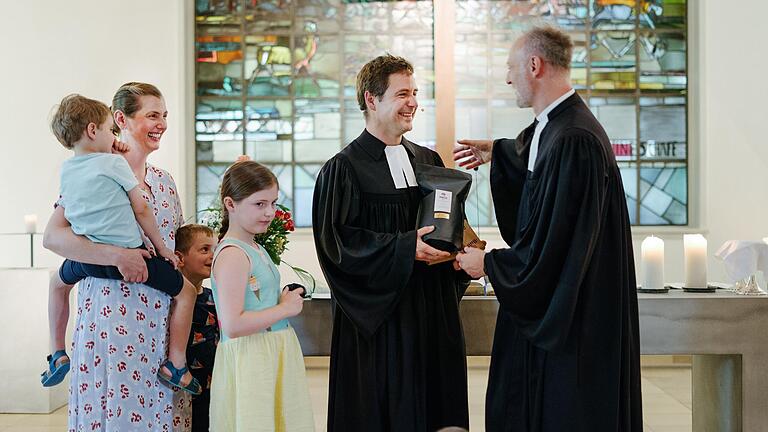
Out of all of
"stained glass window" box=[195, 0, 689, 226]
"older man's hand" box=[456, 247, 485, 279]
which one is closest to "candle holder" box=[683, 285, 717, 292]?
"older man's hand" box=[456, 247, 485, 279]

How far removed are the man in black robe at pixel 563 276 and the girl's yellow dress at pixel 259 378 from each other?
63 cm

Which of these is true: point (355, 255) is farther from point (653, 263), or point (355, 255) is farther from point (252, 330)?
point (653, 263)

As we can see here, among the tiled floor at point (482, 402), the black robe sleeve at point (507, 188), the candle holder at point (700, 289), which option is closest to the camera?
the black robe sleeve at point (507, 188)

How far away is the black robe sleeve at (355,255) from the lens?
3.02 m

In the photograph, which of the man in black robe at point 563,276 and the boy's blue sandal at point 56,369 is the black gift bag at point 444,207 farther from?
the boy's blue sandal at point 56,369

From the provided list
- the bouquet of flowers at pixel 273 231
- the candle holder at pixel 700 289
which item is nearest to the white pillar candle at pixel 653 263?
the candle holder at pixel 700 289

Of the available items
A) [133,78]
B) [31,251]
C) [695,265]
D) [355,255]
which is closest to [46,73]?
[133,78]

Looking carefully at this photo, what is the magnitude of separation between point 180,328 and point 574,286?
130 cm

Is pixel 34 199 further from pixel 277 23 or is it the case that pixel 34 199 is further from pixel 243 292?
pixel 243 292

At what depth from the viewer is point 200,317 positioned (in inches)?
130

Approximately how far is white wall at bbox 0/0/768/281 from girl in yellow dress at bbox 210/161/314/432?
389cm

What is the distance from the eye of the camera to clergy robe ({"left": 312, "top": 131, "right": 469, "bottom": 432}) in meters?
3.06

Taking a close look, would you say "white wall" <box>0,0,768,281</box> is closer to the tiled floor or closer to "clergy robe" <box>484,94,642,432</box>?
the tiled floor

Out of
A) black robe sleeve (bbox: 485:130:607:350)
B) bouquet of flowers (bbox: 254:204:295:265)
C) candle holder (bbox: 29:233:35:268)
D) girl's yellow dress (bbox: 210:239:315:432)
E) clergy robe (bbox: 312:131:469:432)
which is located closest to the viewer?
black robe sleeve (bbox: 485:130:607:350)
